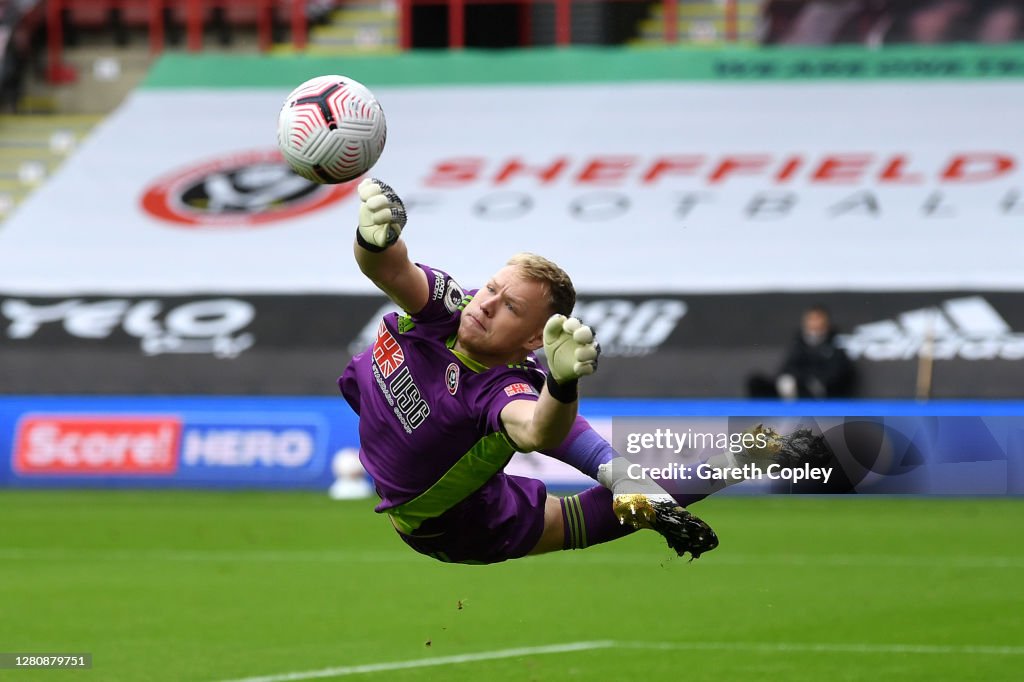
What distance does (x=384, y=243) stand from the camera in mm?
6074

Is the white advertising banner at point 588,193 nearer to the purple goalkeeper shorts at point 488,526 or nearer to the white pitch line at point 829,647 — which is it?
the white pitch line at point 829,647

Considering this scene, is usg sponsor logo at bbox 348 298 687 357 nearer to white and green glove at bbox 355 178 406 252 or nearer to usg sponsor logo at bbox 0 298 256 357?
usg sponsor logo at bbox 0 298 256 357

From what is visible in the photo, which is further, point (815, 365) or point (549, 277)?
point (815, 365)

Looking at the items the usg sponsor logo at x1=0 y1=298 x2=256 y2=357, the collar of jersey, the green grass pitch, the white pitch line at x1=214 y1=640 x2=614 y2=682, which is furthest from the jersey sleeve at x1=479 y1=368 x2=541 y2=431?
the usg sponsor logo at x1=0 y1=298 x2=256 y2=357

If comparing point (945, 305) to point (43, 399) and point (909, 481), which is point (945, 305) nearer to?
point (909, 481)

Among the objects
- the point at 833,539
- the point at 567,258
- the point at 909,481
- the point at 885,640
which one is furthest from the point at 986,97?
the point at 885,640

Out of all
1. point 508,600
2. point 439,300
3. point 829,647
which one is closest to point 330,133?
point 439,300

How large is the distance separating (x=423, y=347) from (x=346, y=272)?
583 inches

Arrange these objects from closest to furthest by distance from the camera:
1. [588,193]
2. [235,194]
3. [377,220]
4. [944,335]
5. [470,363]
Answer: [377,220] < [470,363] < [944,335] < [588,193] < [235,194]

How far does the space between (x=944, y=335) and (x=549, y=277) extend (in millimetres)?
12685

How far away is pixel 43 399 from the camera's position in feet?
58.2

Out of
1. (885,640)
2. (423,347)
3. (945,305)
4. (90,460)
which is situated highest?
(423,347)

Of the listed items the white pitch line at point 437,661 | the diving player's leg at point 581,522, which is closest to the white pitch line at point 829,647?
the white pitch line at point 437,661

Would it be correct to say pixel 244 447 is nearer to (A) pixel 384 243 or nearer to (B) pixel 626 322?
(B) pixel 626 322
